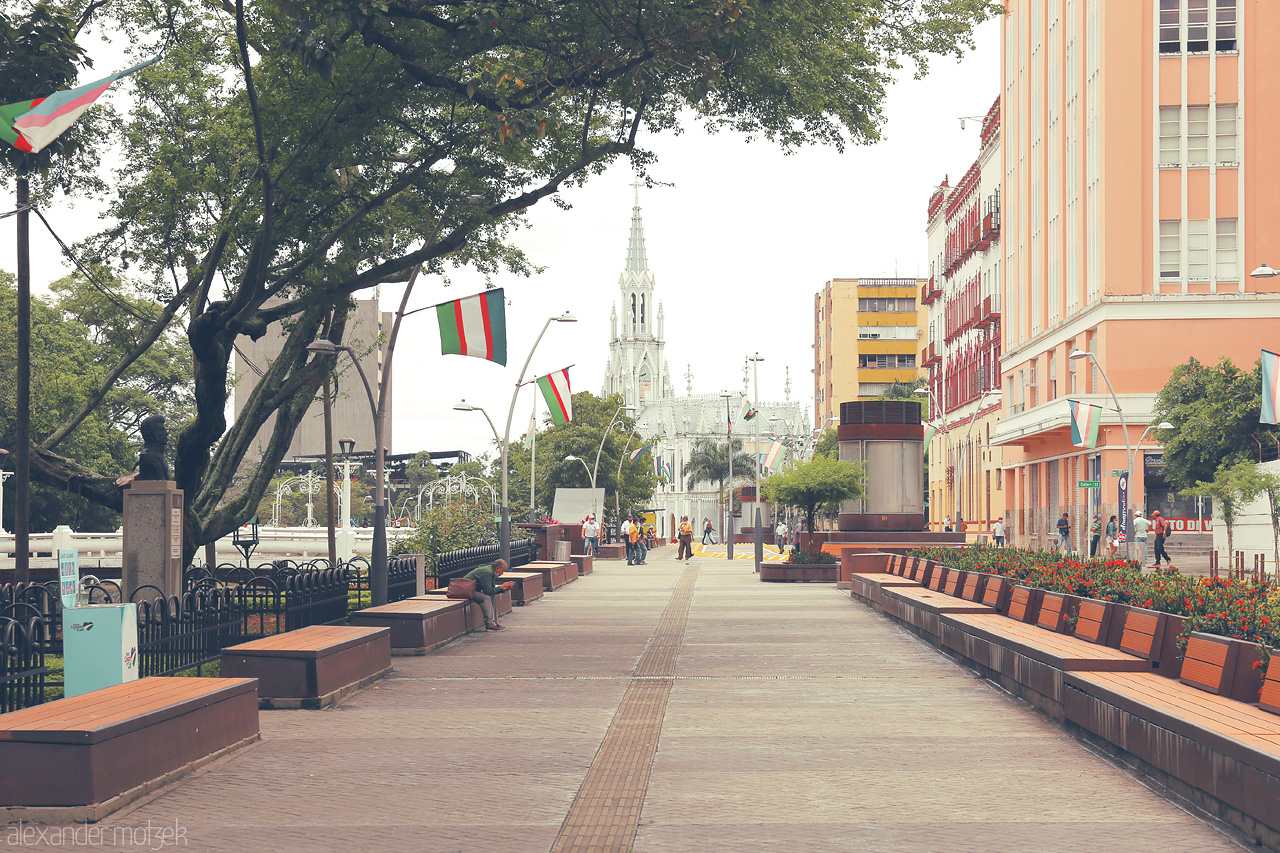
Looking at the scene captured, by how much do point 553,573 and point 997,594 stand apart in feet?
56.6

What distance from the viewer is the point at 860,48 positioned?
18.8m

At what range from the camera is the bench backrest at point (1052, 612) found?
14133mm

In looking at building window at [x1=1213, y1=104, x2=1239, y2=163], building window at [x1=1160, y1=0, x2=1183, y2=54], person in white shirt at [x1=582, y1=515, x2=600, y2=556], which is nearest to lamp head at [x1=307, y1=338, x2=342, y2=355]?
person in white shirt at [x1=582, y1=515, x2=600, y2=556]

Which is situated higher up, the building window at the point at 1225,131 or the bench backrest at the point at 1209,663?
the building window at the point at 1225,131

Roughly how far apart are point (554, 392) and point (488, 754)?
29.7 metres

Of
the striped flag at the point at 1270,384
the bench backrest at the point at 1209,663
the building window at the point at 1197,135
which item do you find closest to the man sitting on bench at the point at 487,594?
the bench backrest at the point at 1209,663

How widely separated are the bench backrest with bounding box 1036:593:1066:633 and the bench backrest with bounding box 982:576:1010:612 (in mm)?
2244

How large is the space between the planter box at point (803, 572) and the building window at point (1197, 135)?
2431 cm

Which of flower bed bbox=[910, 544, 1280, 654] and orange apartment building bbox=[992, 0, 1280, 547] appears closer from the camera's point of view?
flower bed bbox=[910, 544, 1280, 654]

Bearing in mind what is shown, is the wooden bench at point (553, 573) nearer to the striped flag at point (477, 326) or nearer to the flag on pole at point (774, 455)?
the striped flag at point (477, 326)

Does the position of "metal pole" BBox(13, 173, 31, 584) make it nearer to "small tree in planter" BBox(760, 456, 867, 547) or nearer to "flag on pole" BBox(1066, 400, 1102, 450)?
"small tree in planter" BBox(760, 456, 867, 547)

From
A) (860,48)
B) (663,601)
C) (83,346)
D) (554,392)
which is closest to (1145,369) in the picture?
(554,392)

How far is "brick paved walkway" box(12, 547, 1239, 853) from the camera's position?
743cm

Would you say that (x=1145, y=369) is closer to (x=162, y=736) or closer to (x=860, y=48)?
(x=860, y=48)
